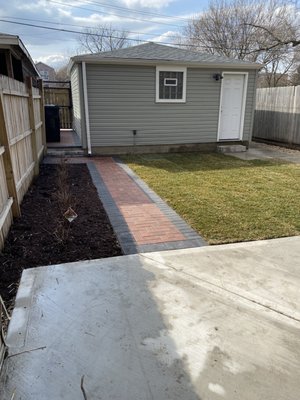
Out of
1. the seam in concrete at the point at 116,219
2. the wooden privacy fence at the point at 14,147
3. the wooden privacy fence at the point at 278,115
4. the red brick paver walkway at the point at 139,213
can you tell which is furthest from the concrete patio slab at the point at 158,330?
the wooden privacy fence at the point at 278,115

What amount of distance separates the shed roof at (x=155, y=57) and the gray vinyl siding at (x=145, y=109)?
11.0 inches

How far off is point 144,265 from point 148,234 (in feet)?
2.64

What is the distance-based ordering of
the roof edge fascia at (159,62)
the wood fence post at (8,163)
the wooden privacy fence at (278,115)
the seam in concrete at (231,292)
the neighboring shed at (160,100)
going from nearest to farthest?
the seam in concrete at (231,292), the wood fence post at (8,163), the roof edge fascia at (159,62), the neighboring shed at (160,100), the wooden privacy fence at (278,115)

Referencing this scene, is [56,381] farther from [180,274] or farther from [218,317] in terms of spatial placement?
[180,274]

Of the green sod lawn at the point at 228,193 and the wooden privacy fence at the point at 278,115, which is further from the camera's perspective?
the wooden privacy fence at the point at 278,115

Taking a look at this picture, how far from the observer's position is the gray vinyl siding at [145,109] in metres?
9.29

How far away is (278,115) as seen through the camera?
12359 mm

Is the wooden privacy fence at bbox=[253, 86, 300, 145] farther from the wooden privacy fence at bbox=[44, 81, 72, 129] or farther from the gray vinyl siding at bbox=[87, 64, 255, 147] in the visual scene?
the wooden privacy fence at bbox=[44, 81, 72, 129]

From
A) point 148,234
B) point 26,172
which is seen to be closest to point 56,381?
point 148,234

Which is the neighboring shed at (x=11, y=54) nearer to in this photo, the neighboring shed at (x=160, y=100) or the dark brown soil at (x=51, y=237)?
the neighboring shed at (x=160, y=100)

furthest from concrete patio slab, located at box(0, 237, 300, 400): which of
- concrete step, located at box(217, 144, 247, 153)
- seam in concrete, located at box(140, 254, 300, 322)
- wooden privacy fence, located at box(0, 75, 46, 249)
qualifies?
concrete step, located at box(217, 144, 247, 153)

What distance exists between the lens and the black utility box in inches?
421

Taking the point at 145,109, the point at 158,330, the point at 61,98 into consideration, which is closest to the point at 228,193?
the point at 158,330

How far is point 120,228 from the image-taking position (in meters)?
4.05
